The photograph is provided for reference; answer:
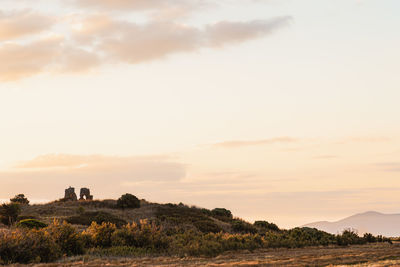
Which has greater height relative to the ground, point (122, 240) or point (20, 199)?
point (20, 199)

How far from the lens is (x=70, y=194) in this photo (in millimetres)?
79375

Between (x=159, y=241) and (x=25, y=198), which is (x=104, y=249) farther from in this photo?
(x=25, y=198)

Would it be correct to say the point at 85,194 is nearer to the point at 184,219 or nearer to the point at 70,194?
the point at 70,194

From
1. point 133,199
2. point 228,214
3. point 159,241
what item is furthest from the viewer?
point 228,214

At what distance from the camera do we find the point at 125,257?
26391 mm

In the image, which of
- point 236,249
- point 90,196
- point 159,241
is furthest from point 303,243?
point 90,196

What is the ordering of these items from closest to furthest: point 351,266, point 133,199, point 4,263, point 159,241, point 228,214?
1. point 351,266
2. point 4,263
3. point 159,241
4. point 133,199
5. point 228,214

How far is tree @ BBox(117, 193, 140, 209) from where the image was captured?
65312 mm

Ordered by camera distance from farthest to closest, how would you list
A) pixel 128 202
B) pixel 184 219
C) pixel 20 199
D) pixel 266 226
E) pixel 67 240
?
1. pixel 20 199
2. pixel 128 202
3. pixel 266 226
4. pixel 184 219
5. pixel 67 240

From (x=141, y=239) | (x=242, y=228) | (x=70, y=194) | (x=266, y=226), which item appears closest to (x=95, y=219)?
(x=242, y=228)

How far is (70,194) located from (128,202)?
17.8 metres

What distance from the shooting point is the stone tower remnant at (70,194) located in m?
78.8

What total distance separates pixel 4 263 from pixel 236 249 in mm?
14133

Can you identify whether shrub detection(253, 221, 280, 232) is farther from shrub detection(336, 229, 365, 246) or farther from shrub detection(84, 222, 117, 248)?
shrub detection(84, 222, 117, 248)
